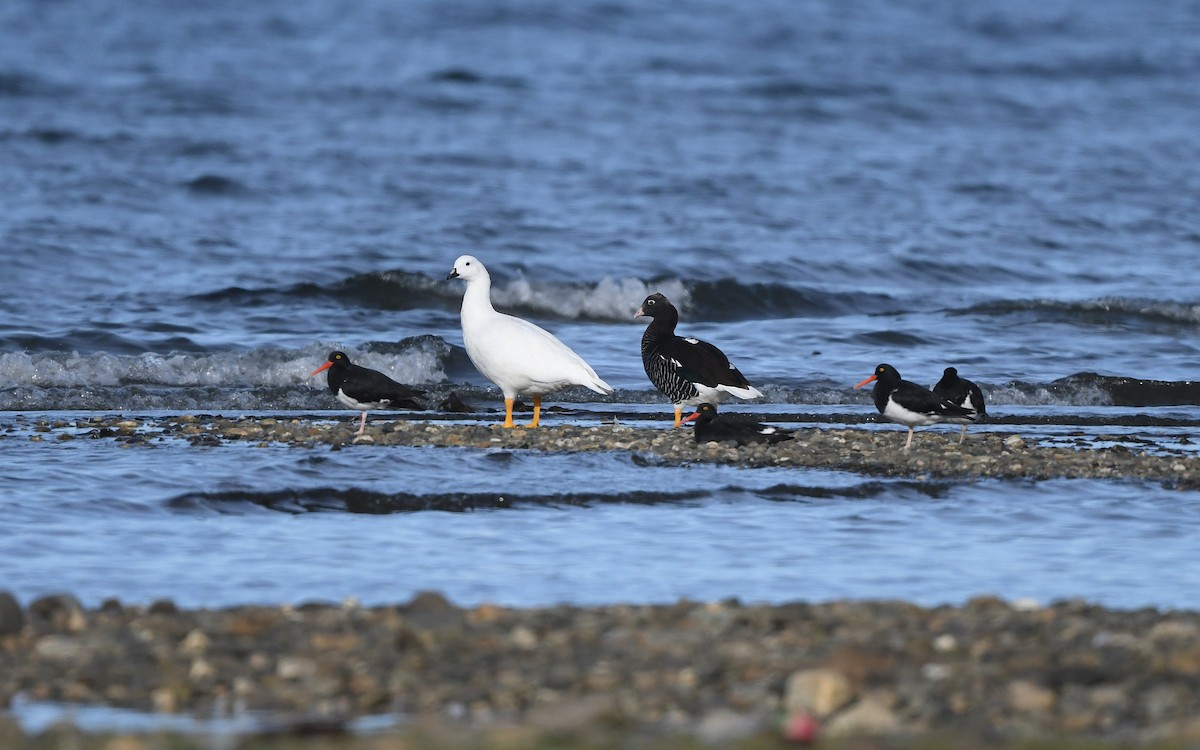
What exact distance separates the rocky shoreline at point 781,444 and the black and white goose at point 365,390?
0.19 m

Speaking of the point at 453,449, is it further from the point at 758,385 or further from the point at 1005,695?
the point at 1005,695

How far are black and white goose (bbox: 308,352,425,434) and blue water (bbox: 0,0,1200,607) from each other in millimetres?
1280

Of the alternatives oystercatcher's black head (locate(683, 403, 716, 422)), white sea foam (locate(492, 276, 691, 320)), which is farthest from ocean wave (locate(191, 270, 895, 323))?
oystercatcher's black head (locate(683, 403, 716, 422))

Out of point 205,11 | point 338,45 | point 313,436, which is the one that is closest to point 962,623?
point 313,436

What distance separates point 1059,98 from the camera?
41.8 meters

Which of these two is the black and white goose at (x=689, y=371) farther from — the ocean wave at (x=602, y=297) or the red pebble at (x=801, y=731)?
the ocean wave at (x=602, y=297)

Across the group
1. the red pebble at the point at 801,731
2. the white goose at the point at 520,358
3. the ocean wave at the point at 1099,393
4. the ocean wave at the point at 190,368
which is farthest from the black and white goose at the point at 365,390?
the red pebble at the point at 801,731

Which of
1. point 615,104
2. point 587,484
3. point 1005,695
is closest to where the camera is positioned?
point 1005,695

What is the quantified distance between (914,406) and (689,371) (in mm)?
1940

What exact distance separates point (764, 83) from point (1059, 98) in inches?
326

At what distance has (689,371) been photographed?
12617mm

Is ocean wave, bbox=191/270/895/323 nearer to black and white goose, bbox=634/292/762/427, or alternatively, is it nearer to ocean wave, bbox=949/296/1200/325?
ocean wave, bbox=949/296/1200/325

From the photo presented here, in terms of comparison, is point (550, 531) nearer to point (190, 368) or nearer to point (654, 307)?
point (654, 307)

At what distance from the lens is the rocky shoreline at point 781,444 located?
10.8 meters
